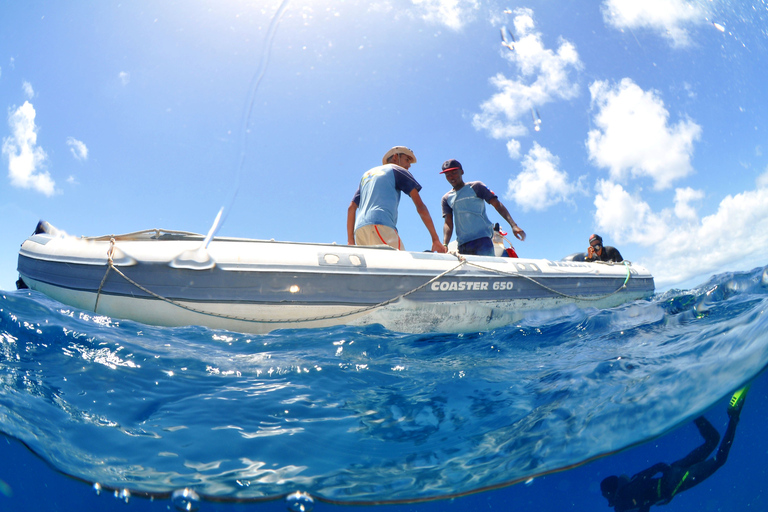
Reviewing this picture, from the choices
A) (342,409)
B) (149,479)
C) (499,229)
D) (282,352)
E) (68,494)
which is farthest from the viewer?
(499,229)

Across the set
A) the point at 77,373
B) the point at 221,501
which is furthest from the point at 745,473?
the point at 77,373

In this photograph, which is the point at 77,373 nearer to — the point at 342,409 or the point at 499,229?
the point at 342,409

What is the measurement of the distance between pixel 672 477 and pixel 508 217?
11.8ft

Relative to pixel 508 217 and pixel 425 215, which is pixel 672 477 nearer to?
pixel 425 215

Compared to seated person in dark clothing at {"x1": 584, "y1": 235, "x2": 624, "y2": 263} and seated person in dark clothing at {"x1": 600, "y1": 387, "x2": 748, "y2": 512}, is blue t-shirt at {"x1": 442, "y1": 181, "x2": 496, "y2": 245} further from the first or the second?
seated person in dark clothing at {"x1": 584, "y1": 235, "x2": 624, "y2": 263}

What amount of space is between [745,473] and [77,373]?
3.14 meters

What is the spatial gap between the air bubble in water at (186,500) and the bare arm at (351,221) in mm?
3267

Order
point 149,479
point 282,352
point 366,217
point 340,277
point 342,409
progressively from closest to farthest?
point 149,479 → point 342,409 → point 282,352 → point 340,277 → point 366,217

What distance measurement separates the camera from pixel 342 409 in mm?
1776

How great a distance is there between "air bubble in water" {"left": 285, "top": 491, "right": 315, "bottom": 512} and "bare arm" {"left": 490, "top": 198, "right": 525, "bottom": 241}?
398 cm

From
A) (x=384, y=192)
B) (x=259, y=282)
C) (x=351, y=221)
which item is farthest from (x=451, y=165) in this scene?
(x=259, y=282)

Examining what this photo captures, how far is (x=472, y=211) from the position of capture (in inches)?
183

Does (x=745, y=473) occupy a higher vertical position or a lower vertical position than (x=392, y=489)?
lower

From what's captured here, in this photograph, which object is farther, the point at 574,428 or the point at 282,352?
the point at 282,352
